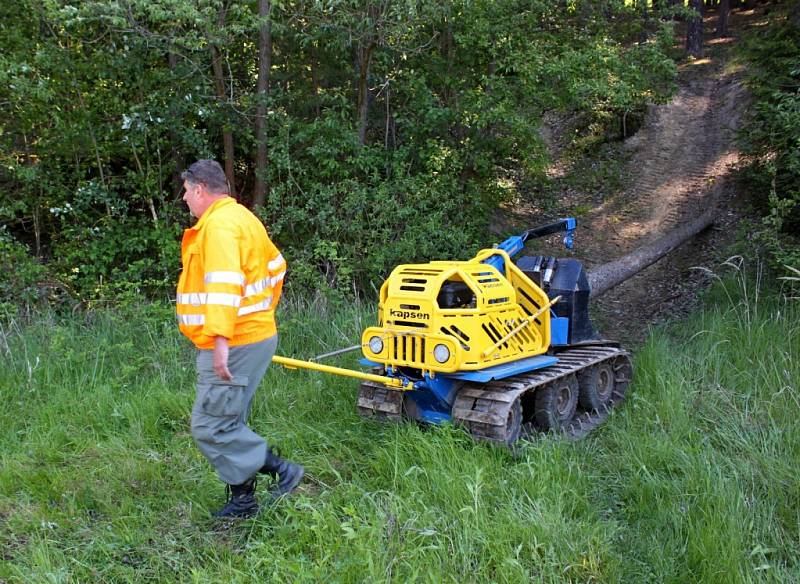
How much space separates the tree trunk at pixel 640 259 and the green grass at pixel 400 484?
2822 millimetres

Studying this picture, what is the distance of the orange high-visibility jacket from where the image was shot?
352 cm

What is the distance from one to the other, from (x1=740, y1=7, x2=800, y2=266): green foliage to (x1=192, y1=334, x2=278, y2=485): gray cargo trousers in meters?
5.66

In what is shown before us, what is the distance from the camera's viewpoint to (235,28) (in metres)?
7.92

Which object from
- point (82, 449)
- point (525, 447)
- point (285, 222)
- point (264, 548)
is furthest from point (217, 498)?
point (285, 222)

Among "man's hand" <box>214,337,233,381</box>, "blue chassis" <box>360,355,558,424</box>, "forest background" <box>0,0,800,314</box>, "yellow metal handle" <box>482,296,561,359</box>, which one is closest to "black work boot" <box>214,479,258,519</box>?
"man's hand" <box>214,337,233,381</box>

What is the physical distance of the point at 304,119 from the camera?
9.94 meters

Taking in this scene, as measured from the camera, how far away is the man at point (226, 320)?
11.6 ft

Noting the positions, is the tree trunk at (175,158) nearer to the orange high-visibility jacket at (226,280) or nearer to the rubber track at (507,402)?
the orange high-visibility jacket at (226,280)

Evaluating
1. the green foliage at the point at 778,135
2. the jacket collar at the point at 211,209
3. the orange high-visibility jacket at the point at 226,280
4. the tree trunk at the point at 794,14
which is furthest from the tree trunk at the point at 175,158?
the tree trunk at the point at 794,14

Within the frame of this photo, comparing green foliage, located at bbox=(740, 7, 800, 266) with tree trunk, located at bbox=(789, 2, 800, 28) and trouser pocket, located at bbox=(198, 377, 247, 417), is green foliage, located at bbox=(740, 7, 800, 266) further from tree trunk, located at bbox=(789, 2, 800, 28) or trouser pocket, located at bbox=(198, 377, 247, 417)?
trouser pocket, located at bbox=(198, 377, 247, 417)

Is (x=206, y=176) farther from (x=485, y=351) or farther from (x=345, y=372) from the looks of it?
(x=485, y=351)

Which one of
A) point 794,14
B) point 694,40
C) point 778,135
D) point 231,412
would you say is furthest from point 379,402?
point 694,40

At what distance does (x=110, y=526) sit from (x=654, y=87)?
414 inches

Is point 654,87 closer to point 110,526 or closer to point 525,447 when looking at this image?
point 525,447
